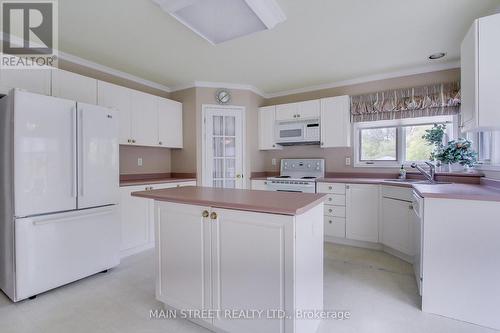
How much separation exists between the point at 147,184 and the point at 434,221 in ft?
9.83

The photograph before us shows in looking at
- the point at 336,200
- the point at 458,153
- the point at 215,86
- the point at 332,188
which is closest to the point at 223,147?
the point at 215,86

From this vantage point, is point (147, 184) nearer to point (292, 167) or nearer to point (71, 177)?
point (71, 177)

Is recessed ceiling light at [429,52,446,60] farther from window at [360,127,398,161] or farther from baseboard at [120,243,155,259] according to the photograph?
baseboard at [120,243,155,259]

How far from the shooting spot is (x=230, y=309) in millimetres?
1487

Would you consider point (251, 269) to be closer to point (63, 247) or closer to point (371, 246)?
point (63, 247)

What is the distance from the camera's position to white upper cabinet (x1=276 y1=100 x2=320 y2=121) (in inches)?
147

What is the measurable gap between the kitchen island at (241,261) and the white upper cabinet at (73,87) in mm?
1797

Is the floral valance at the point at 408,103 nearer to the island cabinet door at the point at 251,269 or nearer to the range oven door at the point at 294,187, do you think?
the range oven door at the point at 294,187

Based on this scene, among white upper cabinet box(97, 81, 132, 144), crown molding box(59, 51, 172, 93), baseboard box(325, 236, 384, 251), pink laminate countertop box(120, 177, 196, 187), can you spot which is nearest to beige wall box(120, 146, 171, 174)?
pink laminate countertop box(120, 177, 196, 187)

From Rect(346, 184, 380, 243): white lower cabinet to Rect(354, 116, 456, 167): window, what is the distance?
2.12 feet

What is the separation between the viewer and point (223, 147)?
3.96m

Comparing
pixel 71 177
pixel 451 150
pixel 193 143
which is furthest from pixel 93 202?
pixel 451 150

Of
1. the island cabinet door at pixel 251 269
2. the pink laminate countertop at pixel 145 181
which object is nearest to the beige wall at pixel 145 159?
the pink laminate countertop at pixel 145 181

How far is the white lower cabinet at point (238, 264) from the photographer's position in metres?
1.30
